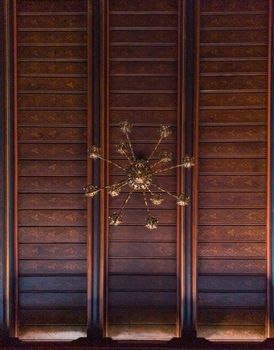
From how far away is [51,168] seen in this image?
5.31 m

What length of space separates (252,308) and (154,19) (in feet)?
13.3

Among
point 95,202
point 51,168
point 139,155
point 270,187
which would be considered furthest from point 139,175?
point 270,187

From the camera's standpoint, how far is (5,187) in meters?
5.24

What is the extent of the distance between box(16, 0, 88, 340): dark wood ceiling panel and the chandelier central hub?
2.95ft

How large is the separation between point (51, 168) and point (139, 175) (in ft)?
4.51

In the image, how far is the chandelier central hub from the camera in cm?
460

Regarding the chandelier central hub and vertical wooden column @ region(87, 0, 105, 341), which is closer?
the chandelier central hub

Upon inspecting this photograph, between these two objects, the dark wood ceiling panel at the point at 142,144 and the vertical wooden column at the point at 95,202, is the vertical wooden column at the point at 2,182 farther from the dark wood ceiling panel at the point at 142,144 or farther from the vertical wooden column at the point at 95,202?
the dark wood ceiling panel at the point at 142,144

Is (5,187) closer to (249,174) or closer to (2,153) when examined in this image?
(2,153)

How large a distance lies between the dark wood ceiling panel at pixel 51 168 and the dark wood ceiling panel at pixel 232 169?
5.23 ft

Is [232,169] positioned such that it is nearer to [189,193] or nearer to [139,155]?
[189,193]

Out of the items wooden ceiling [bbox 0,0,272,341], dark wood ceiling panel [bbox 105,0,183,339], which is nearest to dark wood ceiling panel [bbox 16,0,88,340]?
wooden ceiling [bbox 0,0,272,341]

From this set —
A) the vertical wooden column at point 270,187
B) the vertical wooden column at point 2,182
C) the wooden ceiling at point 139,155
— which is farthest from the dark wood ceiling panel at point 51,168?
the vertical wooden column at point 270,187

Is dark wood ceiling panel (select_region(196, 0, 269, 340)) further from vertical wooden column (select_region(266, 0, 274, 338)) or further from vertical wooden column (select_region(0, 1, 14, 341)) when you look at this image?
vertical wooden column (select_region(0, 1, 14, 341))
